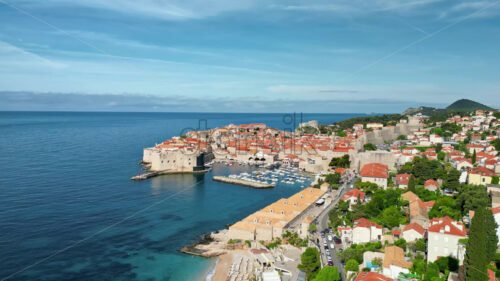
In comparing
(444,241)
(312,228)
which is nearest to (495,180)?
(444,241)

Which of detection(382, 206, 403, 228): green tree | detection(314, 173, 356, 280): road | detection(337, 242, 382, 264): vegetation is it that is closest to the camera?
detection(337, 242, 382, 264): vegetation

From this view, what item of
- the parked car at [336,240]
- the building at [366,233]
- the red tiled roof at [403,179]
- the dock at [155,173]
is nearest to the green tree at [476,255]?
the building at [366,233]

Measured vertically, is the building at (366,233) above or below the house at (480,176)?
below

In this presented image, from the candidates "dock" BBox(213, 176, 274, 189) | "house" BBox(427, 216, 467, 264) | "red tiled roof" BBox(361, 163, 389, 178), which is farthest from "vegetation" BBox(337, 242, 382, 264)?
"dock" BBox(213, 176, 274, 189)

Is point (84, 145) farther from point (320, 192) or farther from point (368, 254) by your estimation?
point (368, 254)

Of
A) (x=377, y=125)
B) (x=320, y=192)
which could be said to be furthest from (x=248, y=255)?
(x=377, y=125)

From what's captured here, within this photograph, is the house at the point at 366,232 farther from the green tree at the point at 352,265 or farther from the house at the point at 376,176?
the house at the point at 376,176

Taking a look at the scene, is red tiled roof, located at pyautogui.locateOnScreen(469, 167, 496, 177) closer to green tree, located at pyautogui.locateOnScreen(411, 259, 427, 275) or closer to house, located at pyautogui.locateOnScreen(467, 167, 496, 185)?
house, located at pyautogui.locateOnScreen(467, 167, 496, 185)
